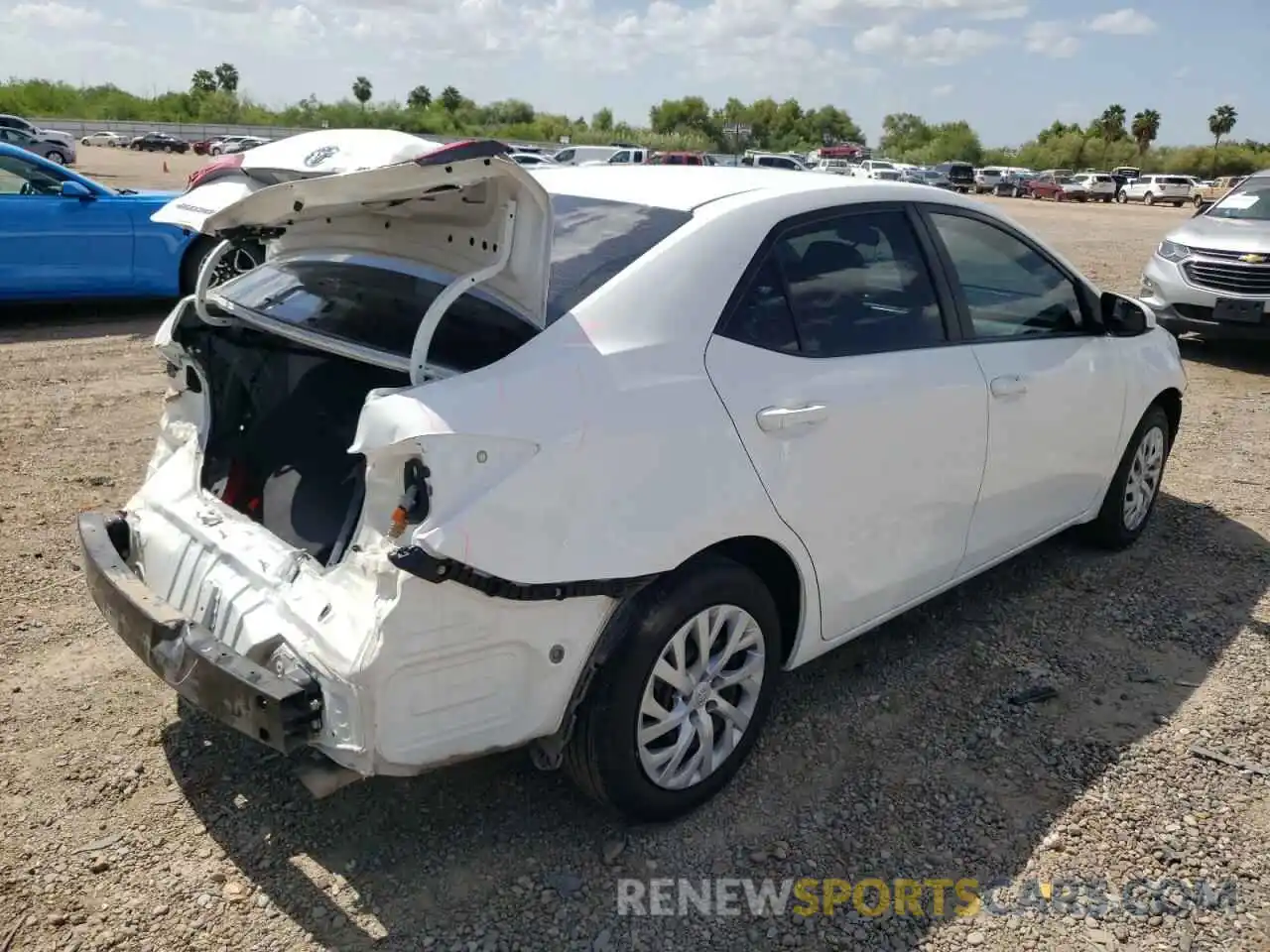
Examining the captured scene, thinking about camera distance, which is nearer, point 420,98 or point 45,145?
point 45,145

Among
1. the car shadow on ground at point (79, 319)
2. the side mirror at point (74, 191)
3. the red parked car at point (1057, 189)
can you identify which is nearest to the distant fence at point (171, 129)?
the red parked car at point (1057, 189)

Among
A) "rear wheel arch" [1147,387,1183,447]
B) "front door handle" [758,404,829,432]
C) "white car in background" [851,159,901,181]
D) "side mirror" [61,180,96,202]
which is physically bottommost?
"rear wheel arch" [1147,387,1183,447]

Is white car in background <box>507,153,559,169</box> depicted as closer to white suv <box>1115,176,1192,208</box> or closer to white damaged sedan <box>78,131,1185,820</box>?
white damaged sedan <box>78,131,1185,820</box>

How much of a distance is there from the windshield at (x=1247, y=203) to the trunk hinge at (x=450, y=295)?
31.7 ft

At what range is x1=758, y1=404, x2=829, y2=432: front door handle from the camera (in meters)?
2.85

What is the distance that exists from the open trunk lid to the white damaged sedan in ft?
0.04

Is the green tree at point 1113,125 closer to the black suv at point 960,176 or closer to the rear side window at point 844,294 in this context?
the black suv at point 960,176

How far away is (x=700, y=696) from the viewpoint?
289 cm

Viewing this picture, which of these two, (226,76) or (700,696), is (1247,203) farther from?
(226,76)

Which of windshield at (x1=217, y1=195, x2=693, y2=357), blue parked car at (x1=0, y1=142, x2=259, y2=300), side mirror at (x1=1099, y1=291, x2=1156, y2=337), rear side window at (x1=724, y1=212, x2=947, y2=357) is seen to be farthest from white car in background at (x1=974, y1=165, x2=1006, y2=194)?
windshield at (x1=217, y1=195, x2=693, y2=357)

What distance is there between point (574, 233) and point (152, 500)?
1534 millimetres

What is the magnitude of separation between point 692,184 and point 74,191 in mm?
7785

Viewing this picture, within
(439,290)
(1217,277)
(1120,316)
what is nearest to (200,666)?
(439,290)

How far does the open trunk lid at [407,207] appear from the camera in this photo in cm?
246
